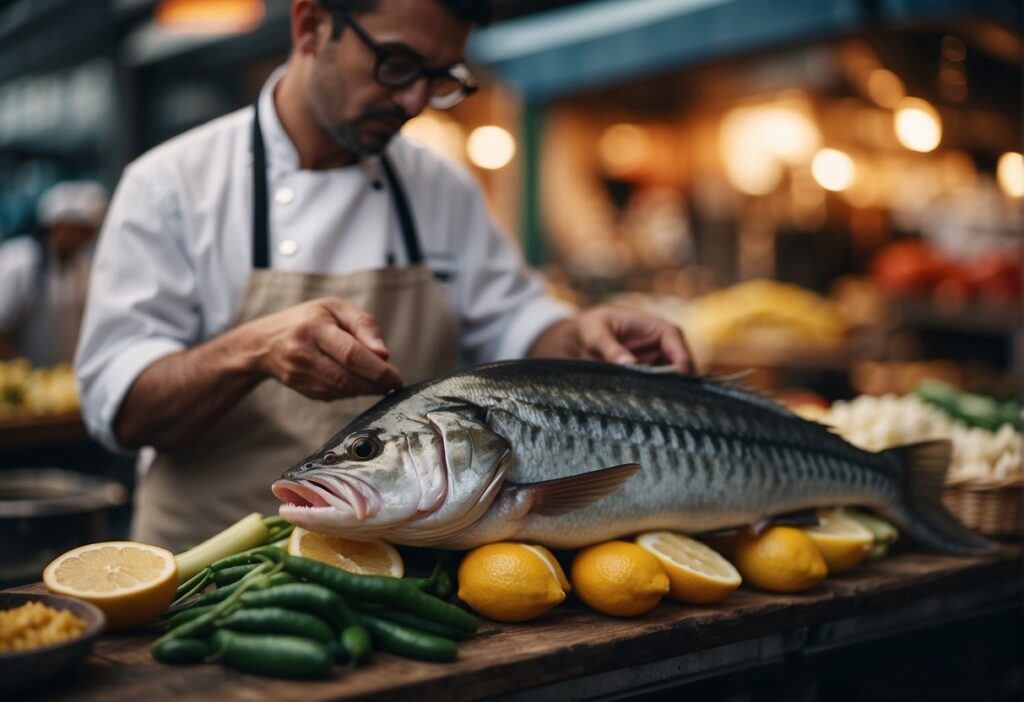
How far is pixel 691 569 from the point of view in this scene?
6.14 feet

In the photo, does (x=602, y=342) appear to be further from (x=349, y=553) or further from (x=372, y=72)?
(x=349, y=553)

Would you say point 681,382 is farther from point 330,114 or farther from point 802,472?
point 330,114

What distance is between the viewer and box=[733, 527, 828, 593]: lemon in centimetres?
199

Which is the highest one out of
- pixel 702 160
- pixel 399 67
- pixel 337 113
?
pixel 702 160

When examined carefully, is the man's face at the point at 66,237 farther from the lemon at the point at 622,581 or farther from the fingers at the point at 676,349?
the lemon at the point at 622,581

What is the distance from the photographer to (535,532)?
6.08 ft

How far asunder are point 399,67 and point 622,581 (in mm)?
1254

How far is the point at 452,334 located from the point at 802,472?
39.5 inches

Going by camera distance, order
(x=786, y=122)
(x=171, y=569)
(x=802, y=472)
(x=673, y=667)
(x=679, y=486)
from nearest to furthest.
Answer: (x=171, y=569)
(x=673, y=667)
(x=679, y=486)
(x=802, y=472)
(x=786, y=122)

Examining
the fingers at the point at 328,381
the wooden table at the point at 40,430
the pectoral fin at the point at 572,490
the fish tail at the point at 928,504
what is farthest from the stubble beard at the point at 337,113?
the wooden table at the point at 40,430

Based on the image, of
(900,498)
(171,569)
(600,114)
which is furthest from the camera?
(600,114)

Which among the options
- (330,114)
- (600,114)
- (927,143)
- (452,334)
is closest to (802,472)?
(452,334)

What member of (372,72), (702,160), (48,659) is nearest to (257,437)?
(372,72)

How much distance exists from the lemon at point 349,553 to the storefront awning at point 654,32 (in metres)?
5.75
